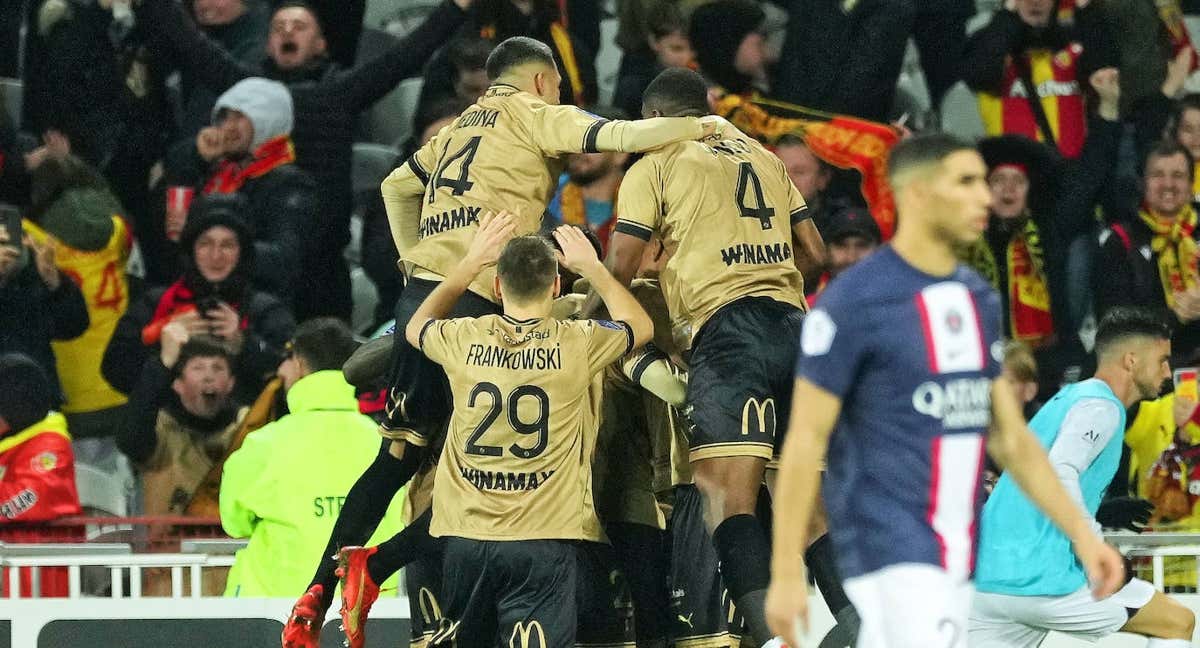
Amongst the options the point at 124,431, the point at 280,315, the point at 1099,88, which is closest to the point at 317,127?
the point at 280,315

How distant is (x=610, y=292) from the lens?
7.09m

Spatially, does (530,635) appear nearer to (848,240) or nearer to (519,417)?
(519,417)

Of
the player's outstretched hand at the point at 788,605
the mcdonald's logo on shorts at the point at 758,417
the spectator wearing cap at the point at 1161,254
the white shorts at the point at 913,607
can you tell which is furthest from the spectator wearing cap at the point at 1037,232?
the player's outstretched hand at the point at 788,605

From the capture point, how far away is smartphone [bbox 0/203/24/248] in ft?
32.2

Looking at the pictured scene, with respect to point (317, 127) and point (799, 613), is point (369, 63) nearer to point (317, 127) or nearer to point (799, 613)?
point (317, 127)

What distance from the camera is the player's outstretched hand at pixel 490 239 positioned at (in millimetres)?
7090

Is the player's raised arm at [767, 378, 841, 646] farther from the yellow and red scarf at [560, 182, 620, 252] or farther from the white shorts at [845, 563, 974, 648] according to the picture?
the yellow and red scarf at [560, 182, 620, 252]

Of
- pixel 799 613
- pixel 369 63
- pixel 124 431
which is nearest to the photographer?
pixel 799 613

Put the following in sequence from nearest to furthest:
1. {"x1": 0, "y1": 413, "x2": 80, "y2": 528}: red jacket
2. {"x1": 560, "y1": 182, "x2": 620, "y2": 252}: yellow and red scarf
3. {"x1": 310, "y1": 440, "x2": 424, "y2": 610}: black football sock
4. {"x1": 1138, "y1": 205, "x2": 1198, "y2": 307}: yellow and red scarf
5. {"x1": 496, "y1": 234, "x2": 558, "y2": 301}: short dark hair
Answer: {"x1": 496, "y1": 234, "x2": 558, "y2": 301}: short dark hair < {"x1": 310, "y1": 440, "x2": 424, "y2": 610}: black football sock < {"x1": 0, "y1": 413, "x2": 80, "y2": 528}: red jacket < {"x1": 560, "y1": 182, "x2": 620, "y2": 252}: yellow and red scarf < {"x1": 1138, "y1": 205, "x2": 1198, "y2": 307}: yellow and red scarf

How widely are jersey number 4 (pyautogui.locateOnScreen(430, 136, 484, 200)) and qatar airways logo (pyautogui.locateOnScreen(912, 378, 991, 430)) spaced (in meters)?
2.74

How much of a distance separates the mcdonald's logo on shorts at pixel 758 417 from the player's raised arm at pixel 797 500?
6.42 ft

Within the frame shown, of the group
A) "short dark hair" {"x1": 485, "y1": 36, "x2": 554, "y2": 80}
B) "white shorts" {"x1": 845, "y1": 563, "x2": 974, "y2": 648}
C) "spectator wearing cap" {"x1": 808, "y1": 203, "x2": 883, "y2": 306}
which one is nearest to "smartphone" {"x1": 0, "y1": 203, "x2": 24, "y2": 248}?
"short dark hair" {"x1": 485, "y1": 36, "x2": 554, "y2": 80}

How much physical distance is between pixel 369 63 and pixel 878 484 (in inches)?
249

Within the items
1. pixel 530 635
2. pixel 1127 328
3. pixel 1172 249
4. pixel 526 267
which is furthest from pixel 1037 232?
pixel 530 635
